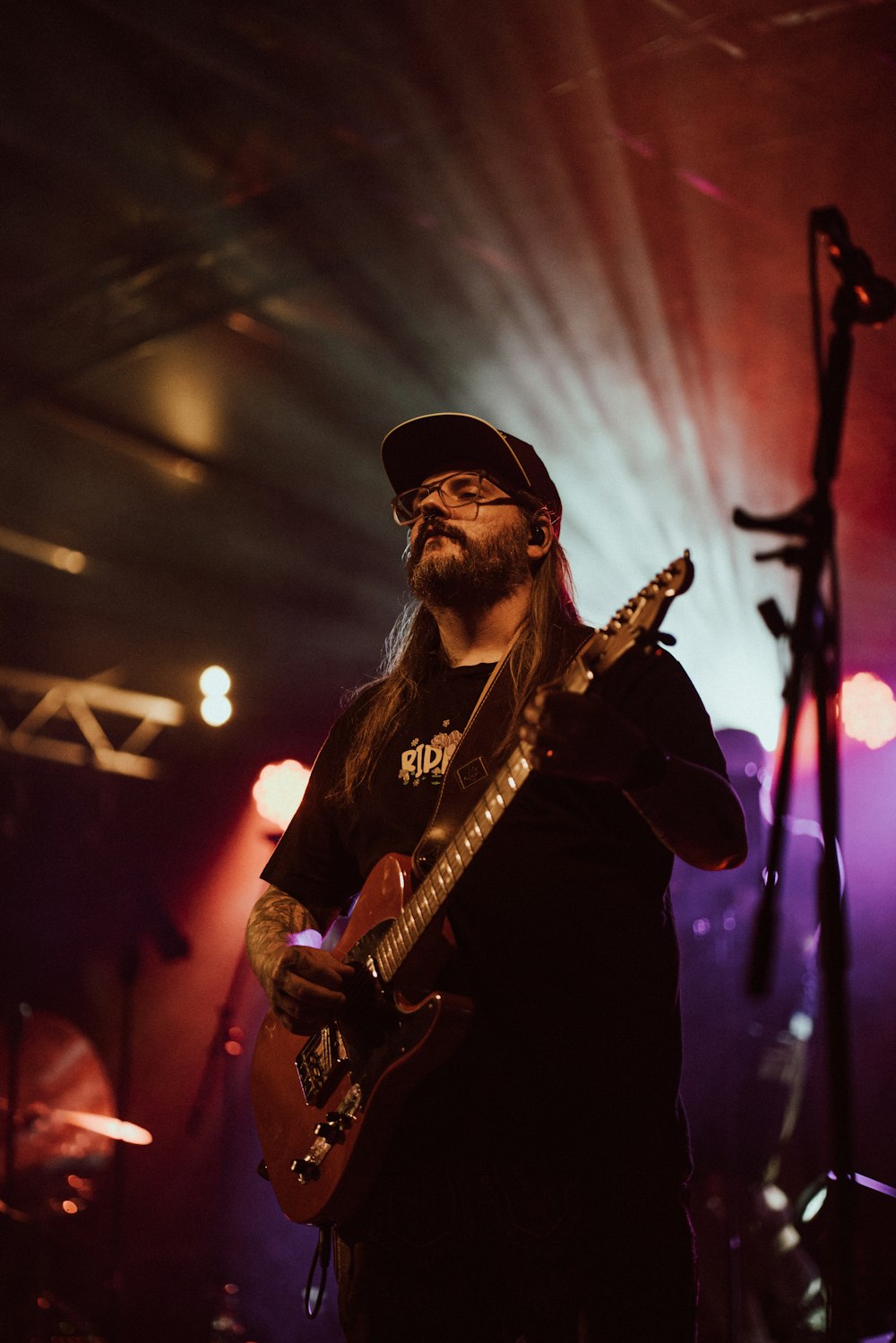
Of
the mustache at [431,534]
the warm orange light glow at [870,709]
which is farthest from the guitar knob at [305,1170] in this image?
the warm orange light glow at [870,709]

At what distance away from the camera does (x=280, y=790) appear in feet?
26.6

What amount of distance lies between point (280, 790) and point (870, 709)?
421 cm

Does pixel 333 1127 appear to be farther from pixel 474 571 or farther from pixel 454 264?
pixel 454 264

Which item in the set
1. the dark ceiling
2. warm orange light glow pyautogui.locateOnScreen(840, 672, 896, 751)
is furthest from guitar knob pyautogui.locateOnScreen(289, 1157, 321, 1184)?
warm orange light glow pyautogui.locateOnScreen(840, 672, 896, 751)

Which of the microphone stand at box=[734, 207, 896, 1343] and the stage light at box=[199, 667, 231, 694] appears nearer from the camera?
the microphone stand at box=[734, 207, 896, 1343]

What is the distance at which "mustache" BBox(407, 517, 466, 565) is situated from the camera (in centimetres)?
292

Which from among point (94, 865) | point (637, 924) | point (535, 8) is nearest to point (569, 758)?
point (637, 924)

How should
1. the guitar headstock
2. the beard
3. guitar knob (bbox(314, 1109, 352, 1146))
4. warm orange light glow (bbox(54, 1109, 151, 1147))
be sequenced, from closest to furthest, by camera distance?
the guitar headstock, guitar knob (bbox(314, 1109, 352, 1146)), the beard, warm orange light glow (bbox(54, 1109, 151, 1147))

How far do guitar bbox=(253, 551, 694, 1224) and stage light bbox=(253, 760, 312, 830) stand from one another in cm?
551

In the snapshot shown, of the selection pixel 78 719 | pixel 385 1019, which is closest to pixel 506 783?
pixel 385 1019

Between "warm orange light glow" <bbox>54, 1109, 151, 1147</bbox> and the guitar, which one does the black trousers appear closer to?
the guitar

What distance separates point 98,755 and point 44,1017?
206 centimetres

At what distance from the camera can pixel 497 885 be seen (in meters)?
2.21

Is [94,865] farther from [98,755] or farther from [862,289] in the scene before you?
[862,289]
